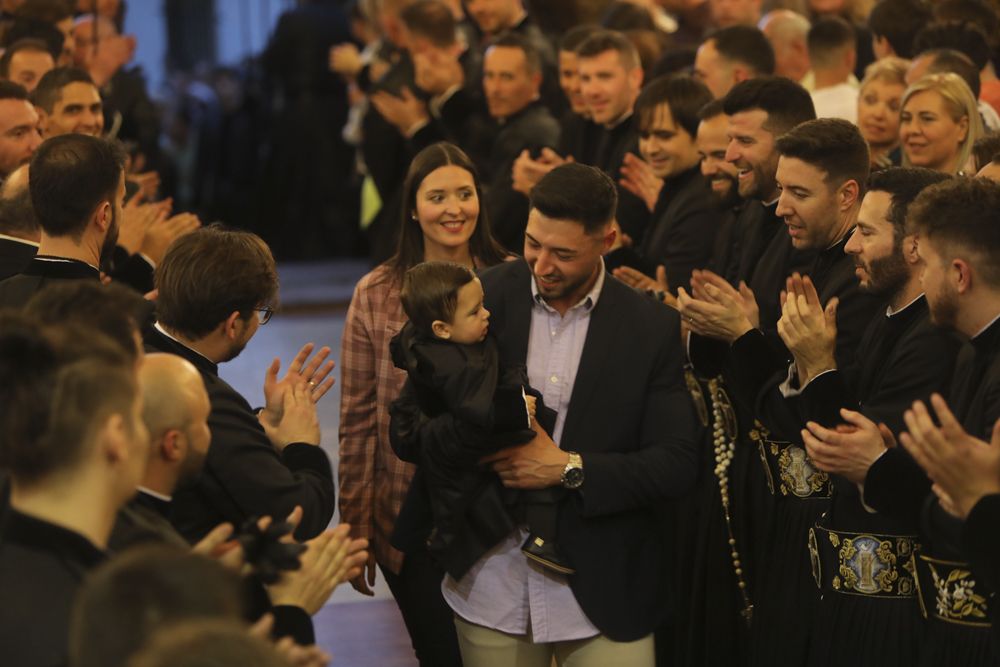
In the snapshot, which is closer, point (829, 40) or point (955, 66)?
point (955, 66)

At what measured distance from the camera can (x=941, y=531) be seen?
127 inches

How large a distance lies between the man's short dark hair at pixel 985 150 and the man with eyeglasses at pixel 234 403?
A: 7.62 feet

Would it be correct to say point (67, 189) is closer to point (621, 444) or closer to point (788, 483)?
point (621, 444)

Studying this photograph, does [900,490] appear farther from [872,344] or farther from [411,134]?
[411,134]

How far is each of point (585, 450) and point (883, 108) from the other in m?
2.89

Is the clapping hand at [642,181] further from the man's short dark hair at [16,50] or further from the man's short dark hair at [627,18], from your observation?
the man's short dark hair at [16,50]

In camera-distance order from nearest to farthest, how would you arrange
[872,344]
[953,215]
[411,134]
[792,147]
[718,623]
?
[953,215] → [872,344] → [792,147] → [718,623] → [411,134]

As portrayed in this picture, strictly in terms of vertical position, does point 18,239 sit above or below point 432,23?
below

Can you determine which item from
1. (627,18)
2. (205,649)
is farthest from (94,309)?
(627,18)

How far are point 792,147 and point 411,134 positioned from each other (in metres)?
3.46

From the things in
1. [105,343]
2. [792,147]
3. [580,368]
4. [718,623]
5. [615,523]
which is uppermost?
[792,147]

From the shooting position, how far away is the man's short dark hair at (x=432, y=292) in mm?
3709

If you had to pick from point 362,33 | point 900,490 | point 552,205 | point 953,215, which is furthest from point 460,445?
point 362,33

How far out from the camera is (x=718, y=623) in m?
4.81
